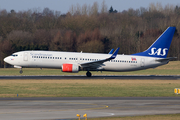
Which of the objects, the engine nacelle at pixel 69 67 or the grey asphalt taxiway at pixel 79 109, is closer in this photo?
the grey asphalt taxiway at pixel 79 109

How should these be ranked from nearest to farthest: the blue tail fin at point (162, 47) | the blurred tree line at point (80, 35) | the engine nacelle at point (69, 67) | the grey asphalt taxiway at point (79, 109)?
1. the grey asphalt taxiway at point (79, 109)
2. the engine nacelle at point (69, 67)
3. the blue tail fin at point (162, 47)
4. the blurred tree line at point (80, 35)

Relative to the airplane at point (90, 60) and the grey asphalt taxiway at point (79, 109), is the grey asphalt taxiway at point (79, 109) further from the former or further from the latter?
the airplane at point (90, 60)

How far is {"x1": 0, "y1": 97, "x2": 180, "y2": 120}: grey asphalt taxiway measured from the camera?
1775 centimetres

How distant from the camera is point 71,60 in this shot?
46438mm

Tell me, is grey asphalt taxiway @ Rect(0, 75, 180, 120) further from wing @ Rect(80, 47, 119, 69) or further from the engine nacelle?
wing @ Rect(80, 47, 119, 69)

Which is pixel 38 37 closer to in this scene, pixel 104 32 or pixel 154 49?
pixel 104 32

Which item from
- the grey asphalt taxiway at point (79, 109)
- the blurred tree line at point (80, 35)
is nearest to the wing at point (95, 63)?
the grey asphalt taxiway at point (79, 109)

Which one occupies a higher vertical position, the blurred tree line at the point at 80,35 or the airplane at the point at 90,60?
the blurred tree line at the point at 80,35

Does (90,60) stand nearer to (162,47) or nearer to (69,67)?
(69,67)

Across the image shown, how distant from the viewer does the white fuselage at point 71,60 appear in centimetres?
4604

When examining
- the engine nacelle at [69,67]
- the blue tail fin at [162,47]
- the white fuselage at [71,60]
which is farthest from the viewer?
the blue tail fin at [162,47]

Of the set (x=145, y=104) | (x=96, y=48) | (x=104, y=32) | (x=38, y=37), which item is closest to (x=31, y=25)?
(x=38, y=37)

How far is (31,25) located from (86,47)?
36384 mm

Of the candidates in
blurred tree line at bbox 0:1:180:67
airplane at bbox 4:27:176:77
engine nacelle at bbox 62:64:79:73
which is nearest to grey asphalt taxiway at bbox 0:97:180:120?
engine nacelle at bbox 62:64:79:73
